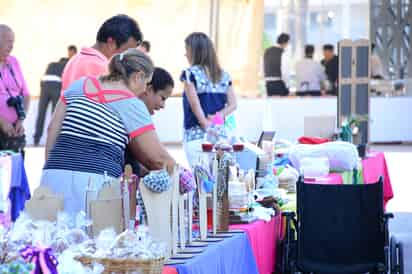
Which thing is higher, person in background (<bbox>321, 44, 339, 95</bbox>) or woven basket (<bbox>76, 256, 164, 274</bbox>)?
person in background (<bbox>321, 44, 339, 95</bbox>)

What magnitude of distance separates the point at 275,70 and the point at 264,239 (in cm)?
1080

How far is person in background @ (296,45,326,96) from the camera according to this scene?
46.9 ft

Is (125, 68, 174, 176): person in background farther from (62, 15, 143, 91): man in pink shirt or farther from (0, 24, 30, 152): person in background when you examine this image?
(0, 24, 30, 152): person in background

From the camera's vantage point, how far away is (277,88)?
14.9 m

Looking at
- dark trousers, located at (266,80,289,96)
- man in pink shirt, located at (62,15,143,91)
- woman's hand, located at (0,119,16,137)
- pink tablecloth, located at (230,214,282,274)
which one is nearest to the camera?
pink tablecloth, located at (230,214,282,274)

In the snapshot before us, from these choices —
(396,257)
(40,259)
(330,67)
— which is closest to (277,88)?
(330,67)

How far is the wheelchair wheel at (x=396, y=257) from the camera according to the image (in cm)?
454

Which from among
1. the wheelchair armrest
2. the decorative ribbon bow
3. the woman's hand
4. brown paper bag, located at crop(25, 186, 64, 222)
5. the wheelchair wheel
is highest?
the woman's hand

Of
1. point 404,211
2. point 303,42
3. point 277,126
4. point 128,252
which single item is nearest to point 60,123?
point 128,252

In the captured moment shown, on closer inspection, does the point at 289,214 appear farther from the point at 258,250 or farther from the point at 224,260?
the point at 224,260

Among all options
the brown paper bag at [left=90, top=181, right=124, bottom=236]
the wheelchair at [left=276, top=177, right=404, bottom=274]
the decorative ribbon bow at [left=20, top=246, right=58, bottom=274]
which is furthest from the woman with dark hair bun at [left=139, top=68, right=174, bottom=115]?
the decorative ribbon bow at [left=20, top=246, right=58, bottom=274]

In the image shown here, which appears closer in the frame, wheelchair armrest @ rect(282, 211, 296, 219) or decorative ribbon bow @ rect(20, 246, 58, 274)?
decorative ribbon bow @ rect(20, 246, 58, 274)

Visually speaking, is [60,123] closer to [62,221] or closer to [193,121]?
[62,221]

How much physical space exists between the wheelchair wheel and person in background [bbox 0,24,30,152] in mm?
2468
